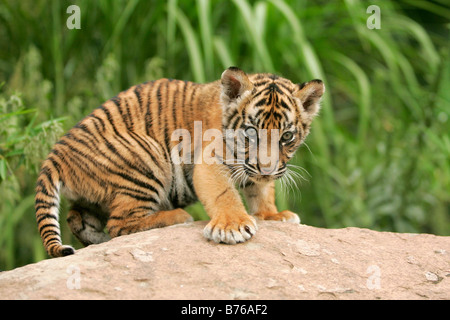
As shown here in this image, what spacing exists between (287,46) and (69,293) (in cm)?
447

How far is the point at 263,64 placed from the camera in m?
5.67

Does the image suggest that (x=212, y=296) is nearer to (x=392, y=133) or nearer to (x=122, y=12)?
(x=122, y=12)

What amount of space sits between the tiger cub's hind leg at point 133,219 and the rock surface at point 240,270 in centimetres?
16

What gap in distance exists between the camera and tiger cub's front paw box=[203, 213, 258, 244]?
3277 millimetres

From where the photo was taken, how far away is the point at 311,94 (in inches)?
149

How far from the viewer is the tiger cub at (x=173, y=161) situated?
3504mm

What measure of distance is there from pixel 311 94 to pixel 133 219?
1.49 m

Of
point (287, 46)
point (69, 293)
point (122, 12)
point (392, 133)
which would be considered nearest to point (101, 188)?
point (69, 293)

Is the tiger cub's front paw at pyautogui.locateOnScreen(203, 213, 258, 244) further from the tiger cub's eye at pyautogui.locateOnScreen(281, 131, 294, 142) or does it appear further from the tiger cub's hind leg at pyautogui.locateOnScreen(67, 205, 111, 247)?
the tiger cub's hind leg at pyautogui.locateOnScreen(67, 205, 111, 247)
